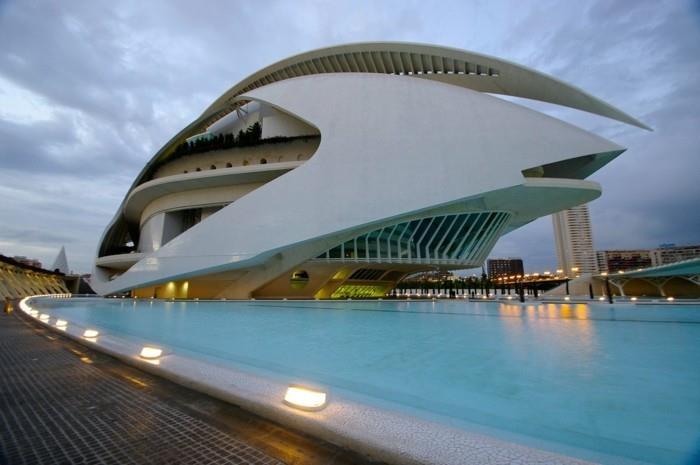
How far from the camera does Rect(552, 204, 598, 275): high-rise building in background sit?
297ft

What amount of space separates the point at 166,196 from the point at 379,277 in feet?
46.6

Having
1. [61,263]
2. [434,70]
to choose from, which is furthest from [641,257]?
[61,263]

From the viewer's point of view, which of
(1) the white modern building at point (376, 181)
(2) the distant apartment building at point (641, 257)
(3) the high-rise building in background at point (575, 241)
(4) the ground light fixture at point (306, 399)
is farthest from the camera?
(3) the high-rise building in background at point (575, 241)

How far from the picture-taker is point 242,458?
1.49 meters

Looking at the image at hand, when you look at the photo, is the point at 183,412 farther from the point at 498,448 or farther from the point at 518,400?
the point at 518,400

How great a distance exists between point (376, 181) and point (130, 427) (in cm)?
1342

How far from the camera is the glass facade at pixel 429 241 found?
50.9 ft

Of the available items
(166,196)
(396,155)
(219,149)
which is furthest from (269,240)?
(166,196)

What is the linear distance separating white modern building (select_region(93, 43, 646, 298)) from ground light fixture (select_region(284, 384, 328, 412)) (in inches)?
482

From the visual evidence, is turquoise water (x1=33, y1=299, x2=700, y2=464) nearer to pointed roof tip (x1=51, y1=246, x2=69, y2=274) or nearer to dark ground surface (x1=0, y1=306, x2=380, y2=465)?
dark ground surface (x1=0, y1=306, x2=380, y2=465)

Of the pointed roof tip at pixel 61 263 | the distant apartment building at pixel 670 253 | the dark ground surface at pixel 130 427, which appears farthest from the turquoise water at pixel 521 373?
the distant apartment building at pixel 670 253

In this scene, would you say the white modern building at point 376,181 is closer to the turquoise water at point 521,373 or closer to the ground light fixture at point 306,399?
the turquoise water at point 521,373

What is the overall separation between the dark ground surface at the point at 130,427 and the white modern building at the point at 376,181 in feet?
38.3

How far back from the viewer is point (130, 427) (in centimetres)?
183
